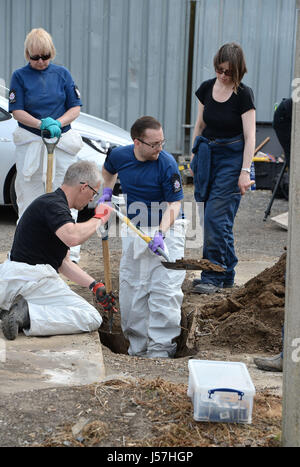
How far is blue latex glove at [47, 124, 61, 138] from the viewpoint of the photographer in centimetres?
620

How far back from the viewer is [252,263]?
782 centimetres

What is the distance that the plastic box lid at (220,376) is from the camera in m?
3.34

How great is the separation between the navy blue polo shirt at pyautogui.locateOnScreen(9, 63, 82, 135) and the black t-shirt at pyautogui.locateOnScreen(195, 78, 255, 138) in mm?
1309

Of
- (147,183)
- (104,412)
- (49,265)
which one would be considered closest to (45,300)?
(49,265)

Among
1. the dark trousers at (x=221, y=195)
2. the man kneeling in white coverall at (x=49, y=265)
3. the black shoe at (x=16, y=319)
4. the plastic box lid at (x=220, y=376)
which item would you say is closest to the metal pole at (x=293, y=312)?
the plastic box lid at (x=220, y=376)

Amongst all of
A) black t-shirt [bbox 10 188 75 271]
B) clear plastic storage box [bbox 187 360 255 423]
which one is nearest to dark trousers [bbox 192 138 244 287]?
black t-shirt [bbox 10 188 75 271]

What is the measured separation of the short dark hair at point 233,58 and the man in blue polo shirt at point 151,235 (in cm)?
102

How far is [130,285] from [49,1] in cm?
763

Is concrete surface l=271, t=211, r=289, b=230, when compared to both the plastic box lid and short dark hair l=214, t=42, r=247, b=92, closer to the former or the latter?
short dark hair l=214, t=42, r=247, b=92

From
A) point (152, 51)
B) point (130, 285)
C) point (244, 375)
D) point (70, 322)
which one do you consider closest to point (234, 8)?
point (152, 51)

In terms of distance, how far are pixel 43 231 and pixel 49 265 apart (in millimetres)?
287
